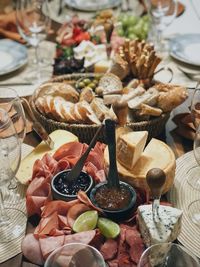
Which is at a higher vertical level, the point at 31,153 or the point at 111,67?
the point at 111,67

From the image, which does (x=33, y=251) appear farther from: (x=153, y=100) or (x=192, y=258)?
(x=153, y=100)

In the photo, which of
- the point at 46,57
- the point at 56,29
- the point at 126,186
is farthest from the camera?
the point at 56,29

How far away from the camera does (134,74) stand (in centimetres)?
150

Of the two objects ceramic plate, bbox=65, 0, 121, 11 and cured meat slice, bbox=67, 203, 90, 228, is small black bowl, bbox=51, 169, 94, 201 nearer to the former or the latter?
cured meat slice, bbox=67, 203, 90, 228

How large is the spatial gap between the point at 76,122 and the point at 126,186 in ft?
1.06

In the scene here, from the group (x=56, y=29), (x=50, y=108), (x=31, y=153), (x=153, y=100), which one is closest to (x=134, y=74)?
(x=153, y=100)

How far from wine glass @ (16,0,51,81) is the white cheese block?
29.2 inches

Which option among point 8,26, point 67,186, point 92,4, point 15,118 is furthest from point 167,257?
point 92,4

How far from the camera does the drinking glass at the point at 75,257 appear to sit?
84cm

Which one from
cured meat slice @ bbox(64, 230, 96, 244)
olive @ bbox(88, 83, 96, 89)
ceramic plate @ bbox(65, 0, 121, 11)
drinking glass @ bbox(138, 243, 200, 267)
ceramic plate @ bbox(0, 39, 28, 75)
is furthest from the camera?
ceramic plate @ bbox(65, 0, 121, 11)

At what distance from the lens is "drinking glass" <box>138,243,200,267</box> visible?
0.82 m

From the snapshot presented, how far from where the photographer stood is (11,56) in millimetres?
1778

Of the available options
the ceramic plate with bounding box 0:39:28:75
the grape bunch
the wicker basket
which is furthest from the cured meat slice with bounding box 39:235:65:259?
the grape bunch

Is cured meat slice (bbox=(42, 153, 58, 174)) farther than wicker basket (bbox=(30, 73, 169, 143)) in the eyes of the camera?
No
